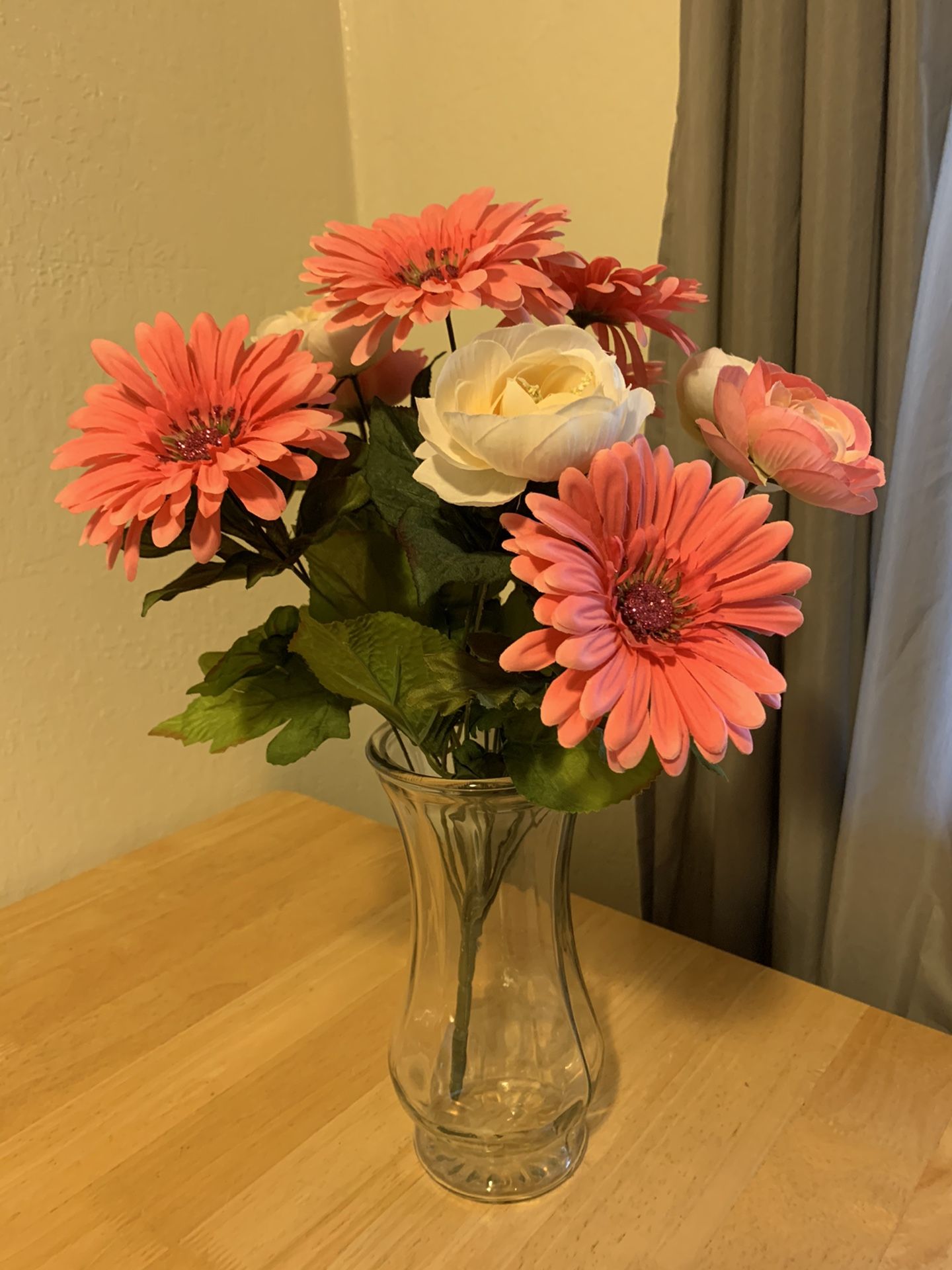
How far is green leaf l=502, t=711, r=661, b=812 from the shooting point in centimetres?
43

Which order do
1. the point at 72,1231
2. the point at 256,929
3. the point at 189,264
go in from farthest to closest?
the point at 189,264
the point at 256,929
the point at 72,1231

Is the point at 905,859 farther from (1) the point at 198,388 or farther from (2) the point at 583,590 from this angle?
(1) the point at 198,388

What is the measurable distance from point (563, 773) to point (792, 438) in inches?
6.9

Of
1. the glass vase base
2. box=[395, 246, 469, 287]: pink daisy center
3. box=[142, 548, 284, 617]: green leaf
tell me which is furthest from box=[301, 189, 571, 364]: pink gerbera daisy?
the glass vase base

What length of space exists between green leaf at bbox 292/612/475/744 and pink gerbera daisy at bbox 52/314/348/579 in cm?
6

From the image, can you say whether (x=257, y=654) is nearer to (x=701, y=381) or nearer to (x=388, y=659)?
(x=388, y=659)

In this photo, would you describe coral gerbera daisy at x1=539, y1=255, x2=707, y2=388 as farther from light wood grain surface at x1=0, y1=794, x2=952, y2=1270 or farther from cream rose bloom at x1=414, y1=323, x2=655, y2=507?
light wood grain surface at x1=0, y1=794, x2=952, y2=1270

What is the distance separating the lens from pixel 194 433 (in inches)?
15.6

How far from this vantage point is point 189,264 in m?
0.95

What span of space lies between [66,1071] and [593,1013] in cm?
38

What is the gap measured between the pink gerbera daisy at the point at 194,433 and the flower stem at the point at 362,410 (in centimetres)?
5

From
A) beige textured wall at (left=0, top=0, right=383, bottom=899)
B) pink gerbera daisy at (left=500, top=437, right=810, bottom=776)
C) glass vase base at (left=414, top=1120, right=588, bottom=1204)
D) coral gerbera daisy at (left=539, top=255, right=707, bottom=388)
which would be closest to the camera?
pink gerbera daisy at (left=500, top=437, right=810, bottom=776)

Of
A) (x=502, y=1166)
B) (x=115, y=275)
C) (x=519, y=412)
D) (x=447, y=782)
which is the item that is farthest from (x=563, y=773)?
(x=115, y=275)

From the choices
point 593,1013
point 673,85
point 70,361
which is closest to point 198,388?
point 593,1013
